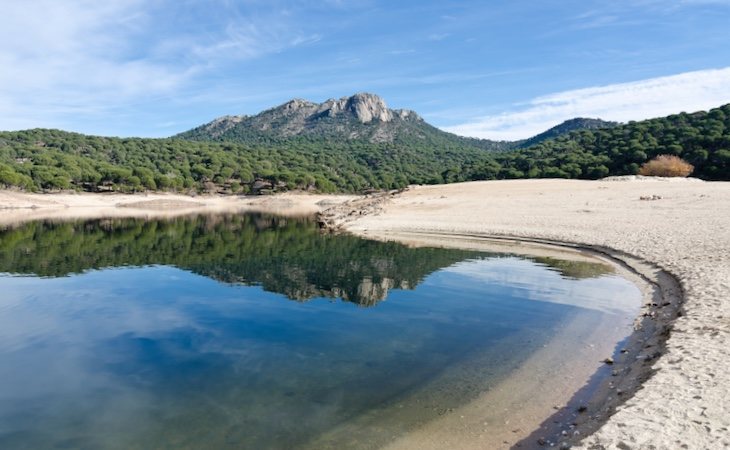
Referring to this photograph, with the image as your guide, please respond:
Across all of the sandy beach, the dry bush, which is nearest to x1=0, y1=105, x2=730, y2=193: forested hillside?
the dry bush

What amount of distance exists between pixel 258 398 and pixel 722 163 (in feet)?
303

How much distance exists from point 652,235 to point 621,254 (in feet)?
15.0

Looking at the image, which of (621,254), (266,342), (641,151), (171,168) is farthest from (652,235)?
(171,168)

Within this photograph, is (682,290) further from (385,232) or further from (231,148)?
(231,148)

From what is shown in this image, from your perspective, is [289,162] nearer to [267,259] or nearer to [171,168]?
[171,168]

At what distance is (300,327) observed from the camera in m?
15.9

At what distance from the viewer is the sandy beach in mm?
7738

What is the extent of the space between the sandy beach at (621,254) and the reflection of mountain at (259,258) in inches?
261

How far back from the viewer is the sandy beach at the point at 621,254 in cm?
774

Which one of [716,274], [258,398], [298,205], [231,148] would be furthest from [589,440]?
[231,148]

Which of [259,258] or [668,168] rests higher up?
[668,168]

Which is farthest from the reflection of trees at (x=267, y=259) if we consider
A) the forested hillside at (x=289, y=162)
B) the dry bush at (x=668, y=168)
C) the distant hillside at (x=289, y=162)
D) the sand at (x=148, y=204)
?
the forested hillside at (x=289, y=162)

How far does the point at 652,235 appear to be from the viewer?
29484 millimetres

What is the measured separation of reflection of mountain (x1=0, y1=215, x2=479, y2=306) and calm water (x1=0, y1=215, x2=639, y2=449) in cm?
29
